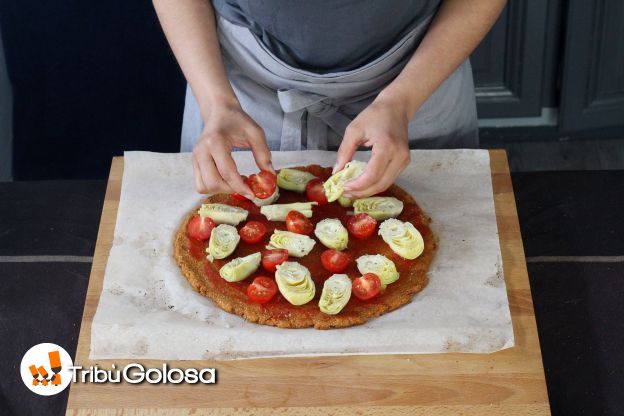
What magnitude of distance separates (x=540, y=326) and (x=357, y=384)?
0.45 meters

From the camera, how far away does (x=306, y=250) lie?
1.90 m

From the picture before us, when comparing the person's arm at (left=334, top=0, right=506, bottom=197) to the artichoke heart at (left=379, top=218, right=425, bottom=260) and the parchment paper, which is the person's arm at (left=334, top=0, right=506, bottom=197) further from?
the parchment paper

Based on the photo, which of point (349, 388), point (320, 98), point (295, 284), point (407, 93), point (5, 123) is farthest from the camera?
point (5, 123)

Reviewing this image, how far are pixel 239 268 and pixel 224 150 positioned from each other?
26 centimetres

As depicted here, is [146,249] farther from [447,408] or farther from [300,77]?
[447,408]

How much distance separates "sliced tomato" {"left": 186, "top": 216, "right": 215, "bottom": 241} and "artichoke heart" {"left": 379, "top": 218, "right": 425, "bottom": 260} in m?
0.38

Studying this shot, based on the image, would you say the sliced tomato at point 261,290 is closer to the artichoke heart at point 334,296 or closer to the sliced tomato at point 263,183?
the artichoke heart at point 334,296

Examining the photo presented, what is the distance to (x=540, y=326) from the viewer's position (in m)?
1.86

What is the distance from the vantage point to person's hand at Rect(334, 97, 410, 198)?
1.89 m

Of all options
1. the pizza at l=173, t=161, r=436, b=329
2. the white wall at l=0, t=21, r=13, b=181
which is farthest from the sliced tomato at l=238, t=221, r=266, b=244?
the white wall at l=0, t=21, r=13, b=181

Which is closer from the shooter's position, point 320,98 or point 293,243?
point 293,243

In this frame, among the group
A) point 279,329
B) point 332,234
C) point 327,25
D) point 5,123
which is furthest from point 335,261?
point 5,123

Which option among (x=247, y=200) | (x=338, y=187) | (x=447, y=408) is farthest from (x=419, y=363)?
(x=247, y=200)

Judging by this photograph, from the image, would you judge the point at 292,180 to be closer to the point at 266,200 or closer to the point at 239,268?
the point at 266,200
